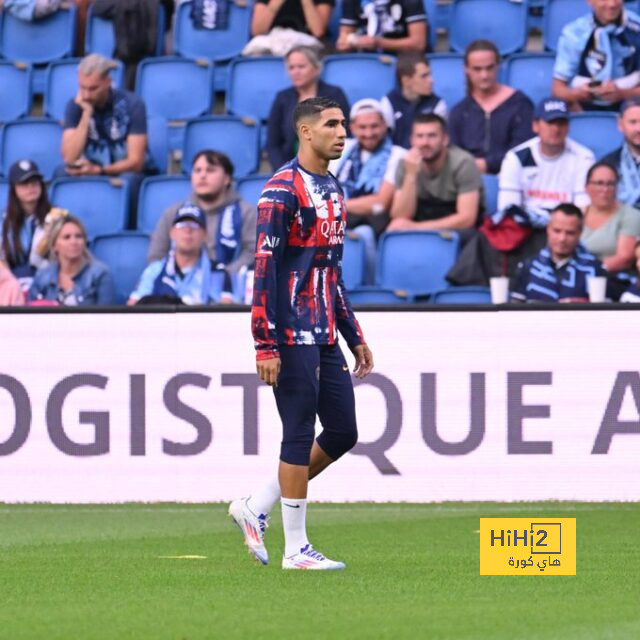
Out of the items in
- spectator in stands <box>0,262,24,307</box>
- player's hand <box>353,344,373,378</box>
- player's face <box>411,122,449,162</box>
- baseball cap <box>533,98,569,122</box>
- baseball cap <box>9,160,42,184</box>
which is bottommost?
spectator in stands <box>0,262,24,307</box>

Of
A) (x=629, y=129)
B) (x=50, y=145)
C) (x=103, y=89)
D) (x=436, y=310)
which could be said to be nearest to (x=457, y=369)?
(x=436, y=310)

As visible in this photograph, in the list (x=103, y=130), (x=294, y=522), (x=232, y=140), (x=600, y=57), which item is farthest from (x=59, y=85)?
(x=294, y=522)

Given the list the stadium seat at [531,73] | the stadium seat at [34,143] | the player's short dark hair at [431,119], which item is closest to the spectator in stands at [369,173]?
the player's short dark hair at [431,119]

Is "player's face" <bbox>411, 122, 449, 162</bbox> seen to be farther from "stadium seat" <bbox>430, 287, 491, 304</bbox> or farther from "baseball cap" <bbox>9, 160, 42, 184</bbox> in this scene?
"baseball cap" <bbox>9, 160, 42, 184</bbox>

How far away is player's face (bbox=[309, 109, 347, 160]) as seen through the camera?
741 centimetres

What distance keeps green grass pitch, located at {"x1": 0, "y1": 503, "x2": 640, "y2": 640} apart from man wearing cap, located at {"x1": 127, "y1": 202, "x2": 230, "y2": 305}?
9.15 feet

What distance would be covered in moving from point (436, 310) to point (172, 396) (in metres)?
1.92

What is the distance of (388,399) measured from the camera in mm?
11586

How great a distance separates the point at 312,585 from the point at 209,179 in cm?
711

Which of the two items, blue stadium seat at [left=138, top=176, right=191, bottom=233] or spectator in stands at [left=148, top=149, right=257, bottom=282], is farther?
blue stadium seat at [left=138, top=176, right=191, bottom=233]

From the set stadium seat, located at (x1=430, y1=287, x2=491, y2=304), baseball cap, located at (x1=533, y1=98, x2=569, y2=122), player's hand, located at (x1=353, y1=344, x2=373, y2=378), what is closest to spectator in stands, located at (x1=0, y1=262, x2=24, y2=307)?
stadium seat, located at (x1=430, y1=287, x2=491, y2=304)

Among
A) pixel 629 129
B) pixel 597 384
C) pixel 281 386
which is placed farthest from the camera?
pixel 629 129

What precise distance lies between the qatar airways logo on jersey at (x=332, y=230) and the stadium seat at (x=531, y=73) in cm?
775

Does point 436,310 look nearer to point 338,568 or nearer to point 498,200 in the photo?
point 498,200
